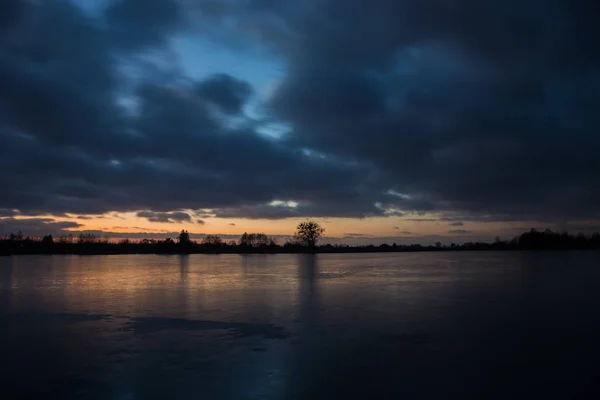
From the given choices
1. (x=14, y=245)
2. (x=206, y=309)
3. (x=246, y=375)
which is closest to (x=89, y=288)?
(x=206, y=309)

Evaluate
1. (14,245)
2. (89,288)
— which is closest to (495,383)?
(89,288)

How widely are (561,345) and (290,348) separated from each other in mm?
7232

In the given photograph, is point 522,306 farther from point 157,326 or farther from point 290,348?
point 157,326

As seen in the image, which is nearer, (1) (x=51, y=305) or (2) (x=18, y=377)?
(2) (x=18, y=377)

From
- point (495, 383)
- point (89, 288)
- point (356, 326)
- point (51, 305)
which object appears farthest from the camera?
point (89, 288)

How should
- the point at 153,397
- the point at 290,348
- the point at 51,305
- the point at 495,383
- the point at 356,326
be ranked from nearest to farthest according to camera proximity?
the point at 153,397 < the point at 495,383 < the point at 290,348 < the point at 356,326 < the point at 51,305

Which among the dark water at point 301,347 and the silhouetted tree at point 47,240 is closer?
the dark water at point 301,347

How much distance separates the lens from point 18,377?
9.08 m

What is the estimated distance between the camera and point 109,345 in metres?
11.8

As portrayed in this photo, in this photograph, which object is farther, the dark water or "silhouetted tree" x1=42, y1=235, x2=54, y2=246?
"silhouetted tree" x1=42, y1=235, x2=54, y2=246

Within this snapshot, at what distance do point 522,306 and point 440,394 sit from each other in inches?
491

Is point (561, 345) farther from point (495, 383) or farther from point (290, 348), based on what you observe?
point (290, 348)

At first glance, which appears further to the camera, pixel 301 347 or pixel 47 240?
pixel 47 240

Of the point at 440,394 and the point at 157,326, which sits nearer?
the point at 440,394
